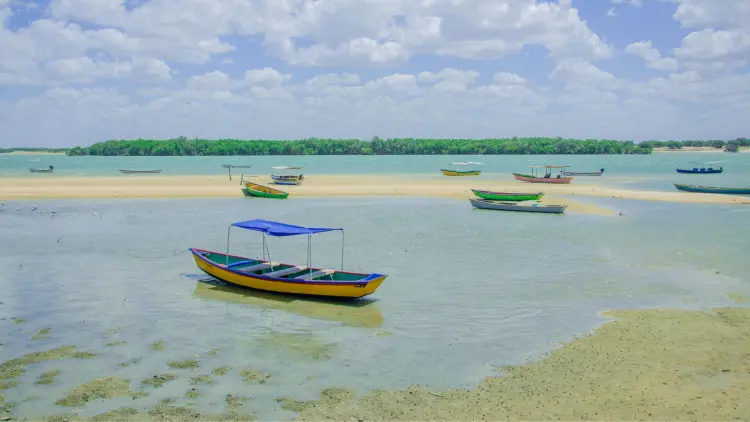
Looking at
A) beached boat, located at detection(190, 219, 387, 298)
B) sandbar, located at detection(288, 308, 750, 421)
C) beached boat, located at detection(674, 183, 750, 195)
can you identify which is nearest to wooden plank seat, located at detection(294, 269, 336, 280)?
beached boat, located at detection(190, 219, 387, 298)

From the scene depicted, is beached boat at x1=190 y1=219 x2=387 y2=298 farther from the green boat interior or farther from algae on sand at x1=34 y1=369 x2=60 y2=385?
algae on sand at x1=34 y1=369 x2=60 y2=385

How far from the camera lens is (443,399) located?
1055cm

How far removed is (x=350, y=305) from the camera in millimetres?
17125

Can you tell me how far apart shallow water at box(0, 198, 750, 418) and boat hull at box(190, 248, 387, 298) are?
33cm

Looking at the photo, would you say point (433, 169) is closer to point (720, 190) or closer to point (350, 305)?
point (720, 190)

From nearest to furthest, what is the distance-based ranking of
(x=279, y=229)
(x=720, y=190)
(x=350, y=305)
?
1. (x=350, y=305)
2. (x=279, y=229)
3. (x=720, y=190)

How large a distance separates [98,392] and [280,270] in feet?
29.7

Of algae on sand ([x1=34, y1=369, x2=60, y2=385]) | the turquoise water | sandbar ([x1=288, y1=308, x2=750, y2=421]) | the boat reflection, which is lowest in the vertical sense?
the boat reflection

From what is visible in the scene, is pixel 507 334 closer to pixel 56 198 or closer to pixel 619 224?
pixel 619 224

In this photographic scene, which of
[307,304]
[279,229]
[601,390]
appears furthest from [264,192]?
[601,390]

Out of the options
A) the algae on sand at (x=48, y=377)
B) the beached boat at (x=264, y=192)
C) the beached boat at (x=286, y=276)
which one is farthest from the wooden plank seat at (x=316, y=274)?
the beached boat at (x=264, y=192)

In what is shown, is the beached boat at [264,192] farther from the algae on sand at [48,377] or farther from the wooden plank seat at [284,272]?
the algae on sand at [48,377]

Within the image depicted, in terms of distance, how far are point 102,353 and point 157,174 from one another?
260 feet

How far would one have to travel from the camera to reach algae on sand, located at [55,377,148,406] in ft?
34.2
